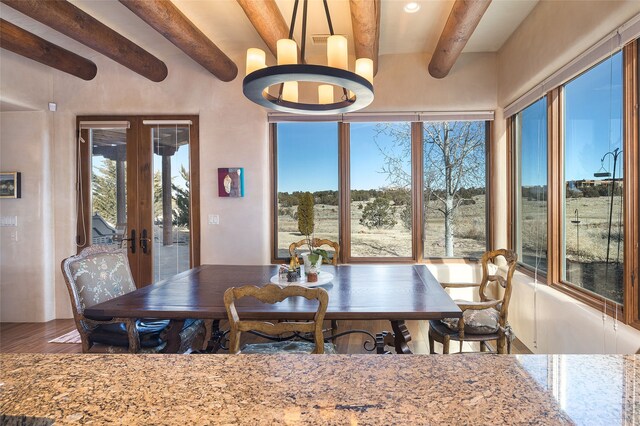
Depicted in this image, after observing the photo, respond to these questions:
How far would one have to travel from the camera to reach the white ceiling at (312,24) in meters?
2.96

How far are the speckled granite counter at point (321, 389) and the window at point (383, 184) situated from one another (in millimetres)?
3377

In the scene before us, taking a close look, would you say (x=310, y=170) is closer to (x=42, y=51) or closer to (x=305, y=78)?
(x=305, y=78)

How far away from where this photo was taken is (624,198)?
6.77 feet

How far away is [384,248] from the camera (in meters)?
4.26

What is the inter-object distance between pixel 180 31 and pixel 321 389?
10.0ft

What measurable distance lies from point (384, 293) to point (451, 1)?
2.42 meters

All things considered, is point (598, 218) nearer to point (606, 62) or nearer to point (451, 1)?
point (606, 62)

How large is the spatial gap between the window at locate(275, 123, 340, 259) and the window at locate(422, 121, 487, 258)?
42.8 inches

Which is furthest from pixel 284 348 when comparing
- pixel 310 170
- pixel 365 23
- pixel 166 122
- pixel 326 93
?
pixel 166 122

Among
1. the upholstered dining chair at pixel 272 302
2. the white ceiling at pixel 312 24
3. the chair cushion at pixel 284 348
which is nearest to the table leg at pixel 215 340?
the chair cushion at pixel 284 348

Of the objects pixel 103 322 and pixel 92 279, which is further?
pixel 92 279

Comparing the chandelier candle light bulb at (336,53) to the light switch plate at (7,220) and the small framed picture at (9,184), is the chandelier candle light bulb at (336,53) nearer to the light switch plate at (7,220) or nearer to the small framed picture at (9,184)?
the small framed picture at (9,184)

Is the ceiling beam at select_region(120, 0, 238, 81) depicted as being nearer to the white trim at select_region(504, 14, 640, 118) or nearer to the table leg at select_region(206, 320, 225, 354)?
the table leg at select_region(206, 320, 225, 354)

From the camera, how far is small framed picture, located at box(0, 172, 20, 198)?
3977 millimetres
